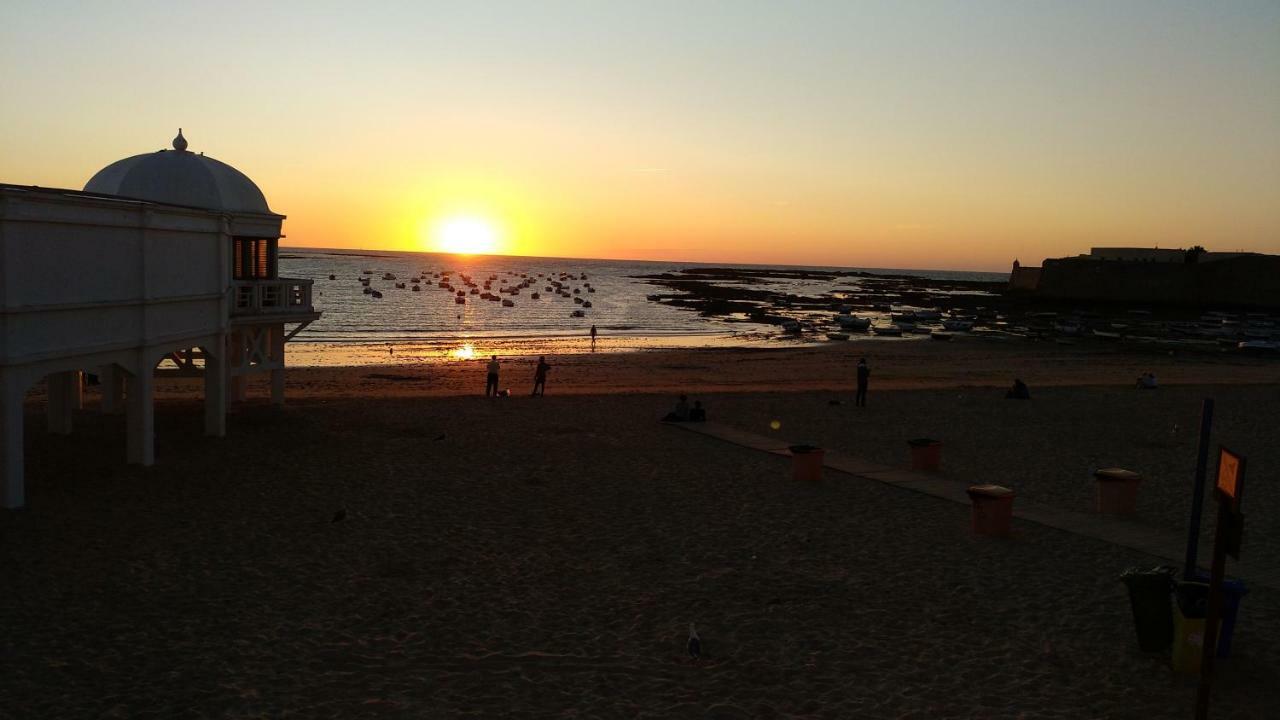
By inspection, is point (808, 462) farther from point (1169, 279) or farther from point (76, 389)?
point (1169, 279)

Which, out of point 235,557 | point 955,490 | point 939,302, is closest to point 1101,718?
point 955,490

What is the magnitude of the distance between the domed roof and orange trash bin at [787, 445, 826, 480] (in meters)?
15.2

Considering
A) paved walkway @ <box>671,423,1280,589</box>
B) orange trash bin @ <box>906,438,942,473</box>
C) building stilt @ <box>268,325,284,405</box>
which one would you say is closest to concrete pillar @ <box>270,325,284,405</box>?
building stilt @ <box>268,325,284,405</box>

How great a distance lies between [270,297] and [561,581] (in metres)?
15.7

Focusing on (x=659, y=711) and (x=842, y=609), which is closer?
(x=659, y=711)

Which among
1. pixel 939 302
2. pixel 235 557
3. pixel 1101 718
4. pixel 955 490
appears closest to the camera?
pixel 1101 718

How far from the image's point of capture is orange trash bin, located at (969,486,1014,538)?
47.2 feet

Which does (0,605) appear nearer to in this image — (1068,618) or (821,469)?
(1068,618)

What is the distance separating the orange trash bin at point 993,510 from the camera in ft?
47.2

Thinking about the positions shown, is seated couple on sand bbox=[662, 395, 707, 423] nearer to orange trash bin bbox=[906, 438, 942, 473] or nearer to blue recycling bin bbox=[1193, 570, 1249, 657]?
orange trash bin bbox=[906, 438, 942, 473]

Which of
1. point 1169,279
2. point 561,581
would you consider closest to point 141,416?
point 561,581

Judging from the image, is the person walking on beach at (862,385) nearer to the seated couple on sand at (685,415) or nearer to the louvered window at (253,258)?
the seated couple on sand at (685,415)

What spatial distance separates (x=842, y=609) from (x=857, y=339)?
60.1 meters

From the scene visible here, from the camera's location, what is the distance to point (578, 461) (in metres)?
20.4
